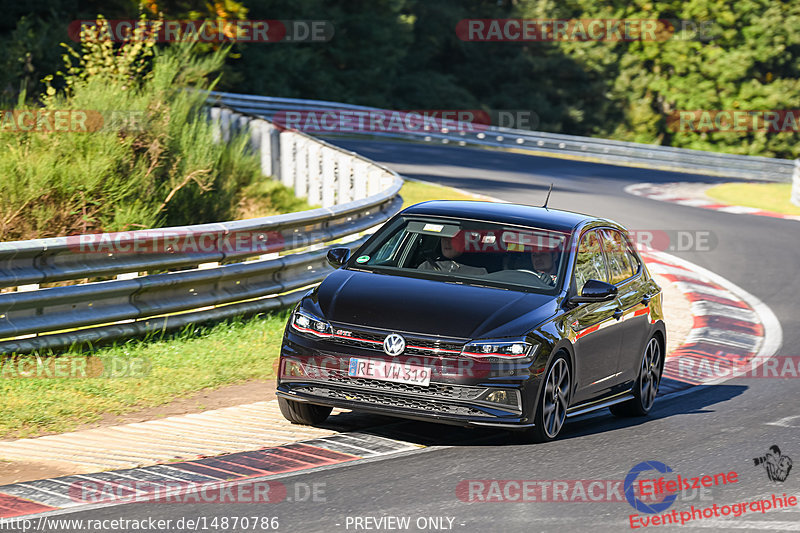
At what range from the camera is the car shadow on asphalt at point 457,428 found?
25.7ft

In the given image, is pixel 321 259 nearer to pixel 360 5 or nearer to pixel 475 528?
pixel 475 528

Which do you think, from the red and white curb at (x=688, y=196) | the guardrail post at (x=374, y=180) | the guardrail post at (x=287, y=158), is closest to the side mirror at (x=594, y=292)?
the guardrail post at (x=374, y=180)

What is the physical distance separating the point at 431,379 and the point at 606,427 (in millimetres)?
2072

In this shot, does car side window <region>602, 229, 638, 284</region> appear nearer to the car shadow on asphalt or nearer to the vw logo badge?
the car shadow on asphalt

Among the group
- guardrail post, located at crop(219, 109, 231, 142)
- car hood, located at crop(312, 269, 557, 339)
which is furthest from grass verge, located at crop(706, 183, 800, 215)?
car hood, located at crop(312, 269, 557, 339)

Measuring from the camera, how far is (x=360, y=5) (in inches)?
1986

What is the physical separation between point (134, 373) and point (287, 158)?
1125 centimetres

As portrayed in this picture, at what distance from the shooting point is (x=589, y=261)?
8.80 metres

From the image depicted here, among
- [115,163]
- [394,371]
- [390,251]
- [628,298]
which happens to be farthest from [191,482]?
[115,163]

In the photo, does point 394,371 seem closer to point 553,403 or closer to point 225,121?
point 553,403

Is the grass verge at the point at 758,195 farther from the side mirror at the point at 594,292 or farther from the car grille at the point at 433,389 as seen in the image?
the car grille at the point at 433,389

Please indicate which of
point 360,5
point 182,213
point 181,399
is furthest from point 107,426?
point 360,5

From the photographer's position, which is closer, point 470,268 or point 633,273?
point 470,268

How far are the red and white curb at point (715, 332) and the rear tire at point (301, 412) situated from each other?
3718mm
